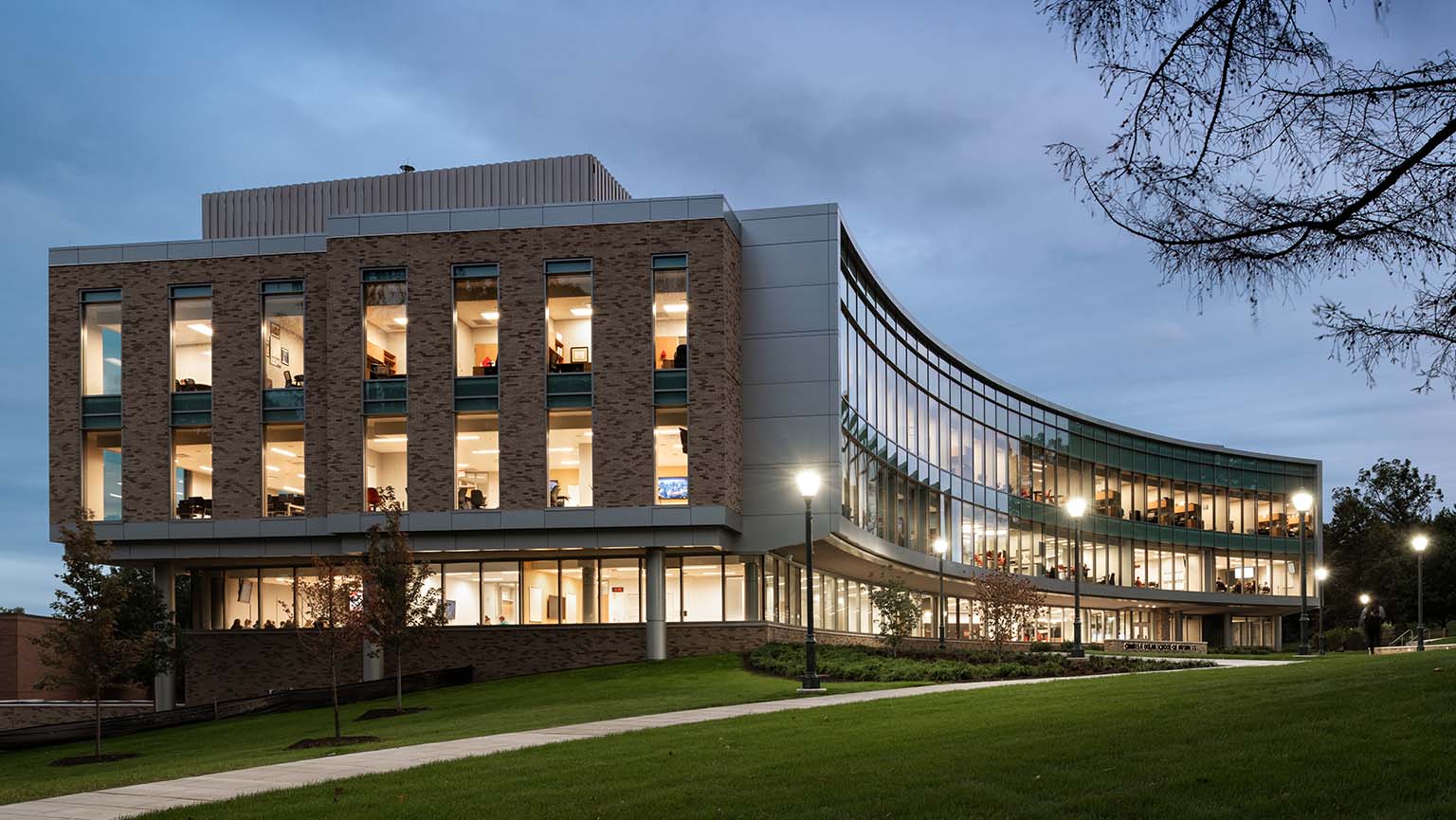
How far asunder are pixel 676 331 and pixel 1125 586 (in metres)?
46.1

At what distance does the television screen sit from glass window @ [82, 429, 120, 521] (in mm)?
18934

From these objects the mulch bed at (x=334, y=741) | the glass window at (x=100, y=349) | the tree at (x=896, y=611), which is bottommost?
the mulch bed at (x=334, y=741)

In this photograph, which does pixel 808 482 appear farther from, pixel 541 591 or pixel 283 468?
pixel 283 468

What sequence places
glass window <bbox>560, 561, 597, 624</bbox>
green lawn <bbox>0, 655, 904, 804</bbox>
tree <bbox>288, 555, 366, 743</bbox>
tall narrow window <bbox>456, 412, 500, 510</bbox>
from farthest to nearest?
glass window <bbox>560, 561, 597, 624</bbox> → tall narrow window <bbox>456, 412, 500, 510</bbox> → tree <bbox>288, 555, 366, 743</bbox> → green lawn <bbox>0, 655, 904, 804</bbox>

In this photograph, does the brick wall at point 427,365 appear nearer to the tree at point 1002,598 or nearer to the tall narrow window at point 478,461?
the tall narrow window at point 478,461

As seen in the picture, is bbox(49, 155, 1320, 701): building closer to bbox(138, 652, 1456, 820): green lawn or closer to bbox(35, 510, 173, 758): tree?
bbox(35, 510, 173, 758): tree

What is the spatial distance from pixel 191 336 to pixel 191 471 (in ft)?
15.2

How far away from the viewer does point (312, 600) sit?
33.0 m

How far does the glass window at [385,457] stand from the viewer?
141 feet

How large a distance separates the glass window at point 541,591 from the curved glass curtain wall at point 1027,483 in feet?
33.9

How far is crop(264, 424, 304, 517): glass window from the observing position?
4472cm

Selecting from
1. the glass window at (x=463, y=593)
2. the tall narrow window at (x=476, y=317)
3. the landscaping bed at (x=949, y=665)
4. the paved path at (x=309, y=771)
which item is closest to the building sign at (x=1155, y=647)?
the landscaping bed at (x=949, y=665)

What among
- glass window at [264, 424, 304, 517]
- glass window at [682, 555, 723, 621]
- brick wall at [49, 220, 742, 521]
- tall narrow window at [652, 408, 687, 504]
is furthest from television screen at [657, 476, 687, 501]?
glass window at [264, 424, 304, 517]

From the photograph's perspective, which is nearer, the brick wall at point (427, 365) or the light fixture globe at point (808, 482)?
the light fixture globe at point (808, 482)
